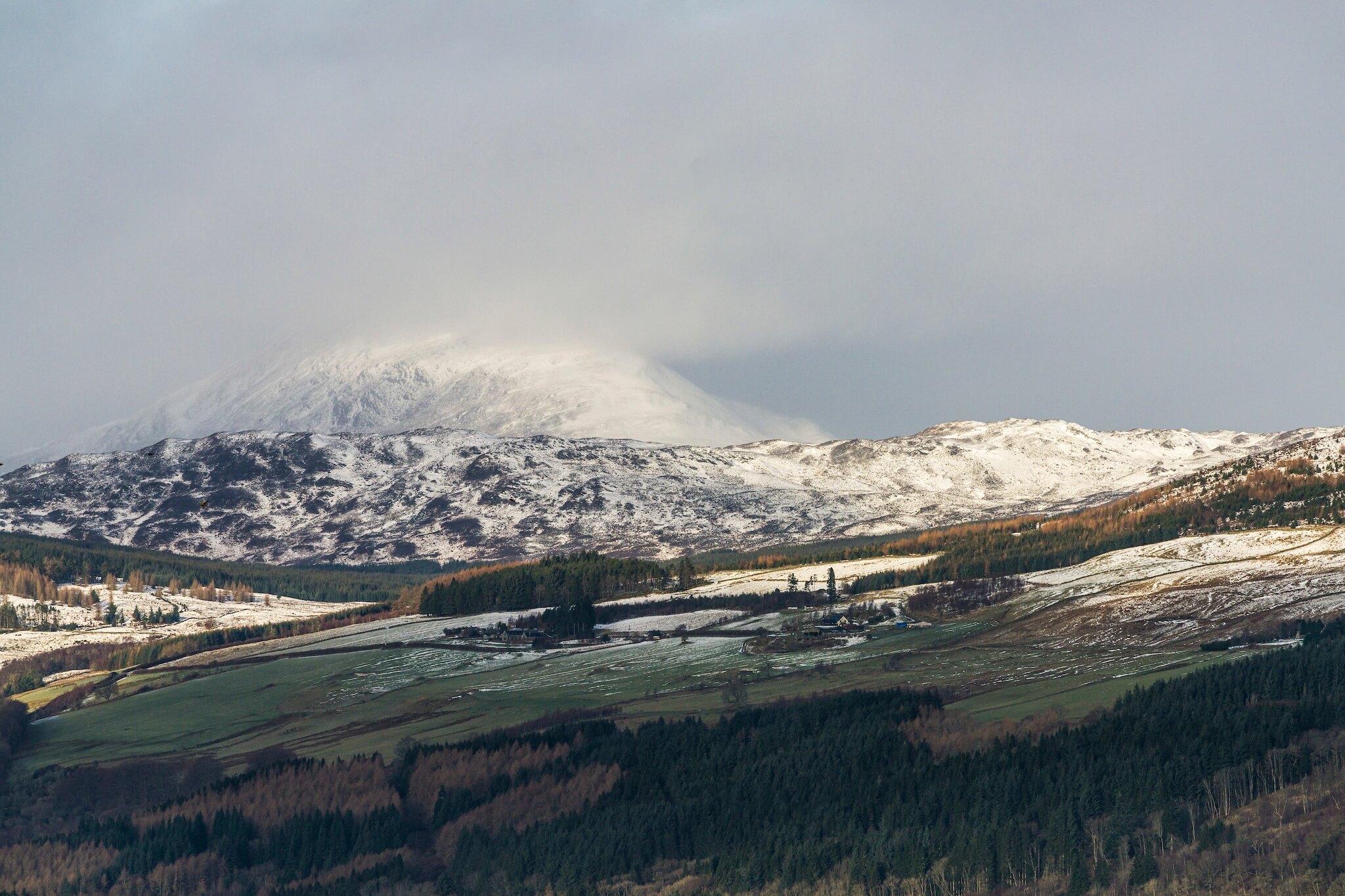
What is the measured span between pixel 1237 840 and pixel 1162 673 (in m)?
73.4

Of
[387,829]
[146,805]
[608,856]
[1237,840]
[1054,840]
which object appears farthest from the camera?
[146,805]

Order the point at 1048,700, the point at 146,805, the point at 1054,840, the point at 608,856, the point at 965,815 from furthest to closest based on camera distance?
the point at 146,805 < the point at 1048,700 < the point at 608,856 < the point at 965,815 < the point at 1054,840

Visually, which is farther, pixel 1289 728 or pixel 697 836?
pixel 697 836

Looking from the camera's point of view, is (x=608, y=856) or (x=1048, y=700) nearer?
(x=608, y=856)

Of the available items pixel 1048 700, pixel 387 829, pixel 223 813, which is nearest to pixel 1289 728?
pixel 1048 700

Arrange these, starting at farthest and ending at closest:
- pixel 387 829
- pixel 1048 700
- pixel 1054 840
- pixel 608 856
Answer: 1. pixel 1048 700
2. pixel 387 829
3. pixel 608 856
4. pixel 1054 840

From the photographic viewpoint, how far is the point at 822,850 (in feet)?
440

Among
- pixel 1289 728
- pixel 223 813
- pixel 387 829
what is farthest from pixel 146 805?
pixel 1289 728

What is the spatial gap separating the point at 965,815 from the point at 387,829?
71.0 m

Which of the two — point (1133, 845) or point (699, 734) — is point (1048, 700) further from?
point (1133, 845)

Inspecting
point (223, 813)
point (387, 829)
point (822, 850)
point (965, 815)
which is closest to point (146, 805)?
point (223, 813)

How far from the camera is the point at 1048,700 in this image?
176m

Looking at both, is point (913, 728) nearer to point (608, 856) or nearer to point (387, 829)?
point (608, 856)

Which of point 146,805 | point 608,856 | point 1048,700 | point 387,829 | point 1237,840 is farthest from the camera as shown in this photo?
point 146,805
